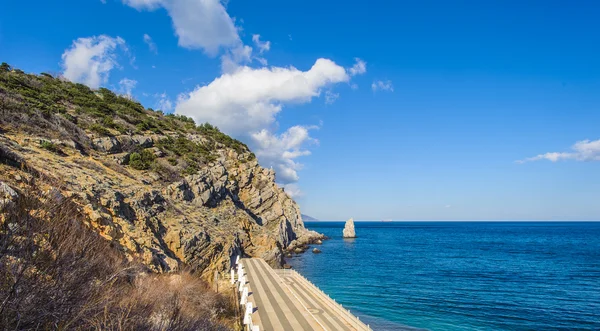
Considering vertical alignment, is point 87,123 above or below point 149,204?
above

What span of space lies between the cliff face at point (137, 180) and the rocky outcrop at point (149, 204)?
0.10 metres

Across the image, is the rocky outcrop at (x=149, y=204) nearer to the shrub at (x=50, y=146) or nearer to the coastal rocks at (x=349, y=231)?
the shrub at (x=50, y=146)

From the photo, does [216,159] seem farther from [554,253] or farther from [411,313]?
[554,253]

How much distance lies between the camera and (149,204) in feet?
105

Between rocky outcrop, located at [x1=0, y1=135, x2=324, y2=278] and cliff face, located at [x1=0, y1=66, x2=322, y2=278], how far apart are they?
98mm

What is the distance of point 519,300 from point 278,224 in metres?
48.3

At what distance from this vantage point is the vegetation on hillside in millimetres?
34844

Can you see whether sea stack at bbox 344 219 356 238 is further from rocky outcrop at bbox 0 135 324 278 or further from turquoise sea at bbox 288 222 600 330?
rocky outcrop at bbox 0 135 324 278

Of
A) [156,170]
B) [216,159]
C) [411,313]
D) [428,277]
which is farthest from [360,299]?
[216,159]

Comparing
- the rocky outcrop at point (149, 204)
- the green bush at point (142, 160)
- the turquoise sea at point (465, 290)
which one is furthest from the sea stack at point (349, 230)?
the green bush at point (142, 160)

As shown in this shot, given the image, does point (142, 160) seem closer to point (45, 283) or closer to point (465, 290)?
point (45, 283)

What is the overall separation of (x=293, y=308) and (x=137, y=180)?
23290mm

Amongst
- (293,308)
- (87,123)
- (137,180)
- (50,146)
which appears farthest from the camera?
(87,123)

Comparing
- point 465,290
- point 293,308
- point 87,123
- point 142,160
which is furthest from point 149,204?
point 465,290
